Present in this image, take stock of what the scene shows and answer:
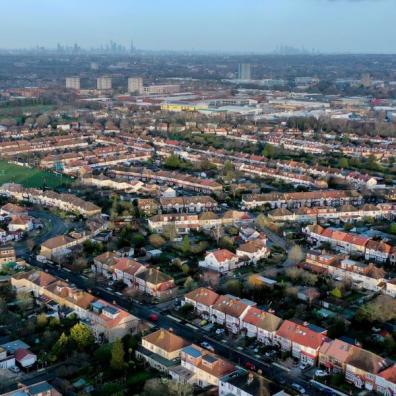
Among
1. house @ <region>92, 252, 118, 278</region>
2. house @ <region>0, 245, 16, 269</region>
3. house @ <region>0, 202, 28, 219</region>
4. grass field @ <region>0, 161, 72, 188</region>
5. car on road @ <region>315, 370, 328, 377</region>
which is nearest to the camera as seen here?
car on road @ <region>315, 370, 328, 377</region>

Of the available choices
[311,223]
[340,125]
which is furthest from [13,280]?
[340,125]

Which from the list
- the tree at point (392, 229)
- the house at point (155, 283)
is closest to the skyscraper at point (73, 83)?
the tree at point (392, 229)

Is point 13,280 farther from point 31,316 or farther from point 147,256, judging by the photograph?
point 147,256

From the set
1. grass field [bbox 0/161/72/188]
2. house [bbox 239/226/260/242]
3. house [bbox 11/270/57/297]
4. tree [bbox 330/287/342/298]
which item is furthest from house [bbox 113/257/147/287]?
grass field [bbox 0/161/72/188]

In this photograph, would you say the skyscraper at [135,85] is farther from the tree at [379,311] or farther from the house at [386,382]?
the house at [386,382]

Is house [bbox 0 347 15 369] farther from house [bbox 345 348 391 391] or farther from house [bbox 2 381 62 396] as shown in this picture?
house [bbox 345 348 391 391]

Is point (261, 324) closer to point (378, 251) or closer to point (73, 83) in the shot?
point (378, 251)

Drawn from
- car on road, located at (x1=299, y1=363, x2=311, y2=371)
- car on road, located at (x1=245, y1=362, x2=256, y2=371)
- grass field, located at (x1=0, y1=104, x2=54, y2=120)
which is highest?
grass field, located at (x1=0, y1=104, x2=54, y2=120)

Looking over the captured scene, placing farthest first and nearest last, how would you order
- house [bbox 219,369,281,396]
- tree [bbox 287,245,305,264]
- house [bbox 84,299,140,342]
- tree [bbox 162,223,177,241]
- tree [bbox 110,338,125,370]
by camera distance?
tree [bbox 162,223,177,241], tree [bbox 287,245,305,264], house [bbox 84,299,140,342], tree [bbox 110,338,125,370], house [bbox 219,369,281,396]
